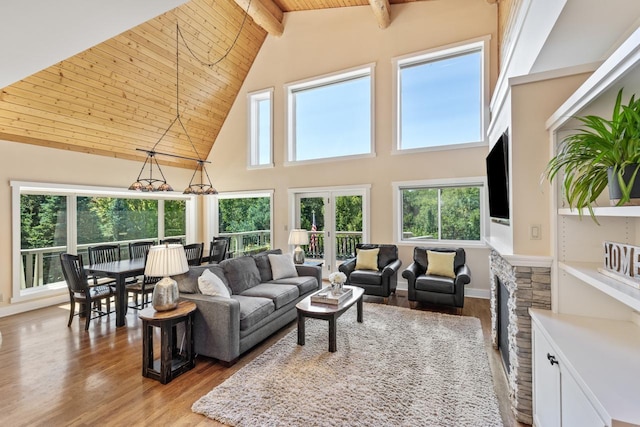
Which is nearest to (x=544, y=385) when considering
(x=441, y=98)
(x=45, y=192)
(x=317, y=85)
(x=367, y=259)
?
(x=367, y=259)

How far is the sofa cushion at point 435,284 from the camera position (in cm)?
422

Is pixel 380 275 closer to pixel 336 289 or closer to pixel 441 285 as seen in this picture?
pixel 441 285

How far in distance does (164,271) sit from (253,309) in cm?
101

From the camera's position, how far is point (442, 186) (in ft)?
17.7

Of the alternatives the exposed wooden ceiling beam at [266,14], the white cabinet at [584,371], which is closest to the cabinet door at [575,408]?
the white cabinet at [584,371]

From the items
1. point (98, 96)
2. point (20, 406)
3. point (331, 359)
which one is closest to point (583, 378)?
point (331, 359)

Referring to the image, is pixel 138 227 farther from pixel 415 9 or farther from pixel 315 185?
pixel 415 9

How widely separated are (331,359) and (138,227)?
574 centimetres

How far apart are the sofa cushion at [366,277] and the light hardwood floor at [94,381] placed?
1.38 meters

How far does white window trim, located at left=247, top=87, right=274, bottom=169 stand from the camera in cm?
706

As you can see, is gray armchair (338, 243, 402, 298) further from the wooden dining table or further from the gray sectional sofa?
the wooden dining table

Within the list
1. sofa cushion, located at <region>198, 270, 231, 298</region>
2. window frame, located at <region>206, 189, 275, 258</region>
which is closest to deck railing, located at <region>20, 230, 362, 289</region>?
window frame, located at <region>206, 189, 275, 258</region>

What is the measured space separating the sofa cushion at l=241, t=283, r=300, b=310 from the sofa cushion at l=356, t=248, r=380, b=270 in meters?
1.56

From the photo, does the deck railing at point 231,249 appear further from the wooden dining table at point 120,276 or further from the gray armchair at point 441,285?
the gray armchair at point 441,285
